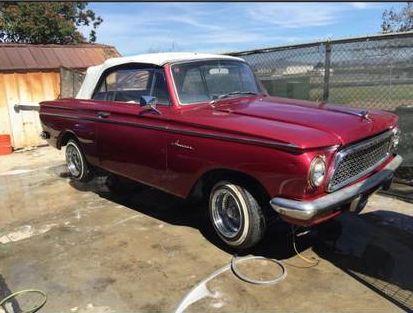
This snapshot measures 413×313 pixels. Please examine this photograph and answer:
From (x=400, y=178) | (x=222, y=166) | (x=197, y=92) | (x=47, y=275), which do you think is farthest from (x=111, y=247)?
(x=400, y=178)

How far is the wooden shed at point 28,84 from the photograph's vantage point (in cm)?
1032

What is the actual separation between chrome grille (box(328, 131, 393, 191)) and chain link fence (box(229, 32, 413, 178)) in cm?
155

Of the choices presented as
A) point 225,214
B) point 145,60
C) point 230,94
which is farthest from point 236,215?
point 145,60

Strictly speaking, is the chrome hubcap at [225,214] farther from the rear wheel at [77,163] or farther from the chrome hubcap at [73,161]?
the chrome hubcap at [73,161]

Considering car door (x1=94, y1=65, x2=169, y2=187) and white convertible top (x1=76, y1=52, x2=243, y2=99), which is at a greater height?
white convertible top (x1=76, y1=52, x2=243, y2=99)

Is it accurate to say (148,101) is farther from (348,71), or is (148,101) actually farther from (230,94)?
(348,71)

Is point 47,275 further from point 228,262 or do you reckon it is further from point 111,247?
point 228,262

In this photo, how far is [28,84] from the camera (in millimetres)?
10625

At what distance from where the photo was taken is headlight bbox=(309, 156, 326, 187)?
371 cm

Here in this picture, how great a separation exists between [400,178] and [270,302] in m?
3.59

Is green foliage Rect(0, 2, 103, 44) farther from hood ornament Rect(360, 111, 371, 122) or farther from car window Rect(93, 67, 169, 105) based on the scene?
hood ornament Rect(360, 111, 371, 122)

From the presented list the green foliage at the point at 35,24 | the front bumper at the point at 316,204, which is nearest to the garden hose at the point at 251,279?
the front bumper at the point at 316,204

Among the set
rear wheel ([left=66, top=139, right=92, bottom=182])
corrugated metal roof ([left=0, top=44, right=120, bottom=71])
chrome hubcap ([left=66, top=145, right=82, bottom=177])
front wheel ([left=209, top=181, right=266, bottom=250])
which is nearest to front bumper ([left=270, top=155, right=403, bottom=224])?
front wheel ([left=209, top=181, right=266, bottom=250])

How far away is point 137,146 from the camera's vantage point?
5223 millimetres
